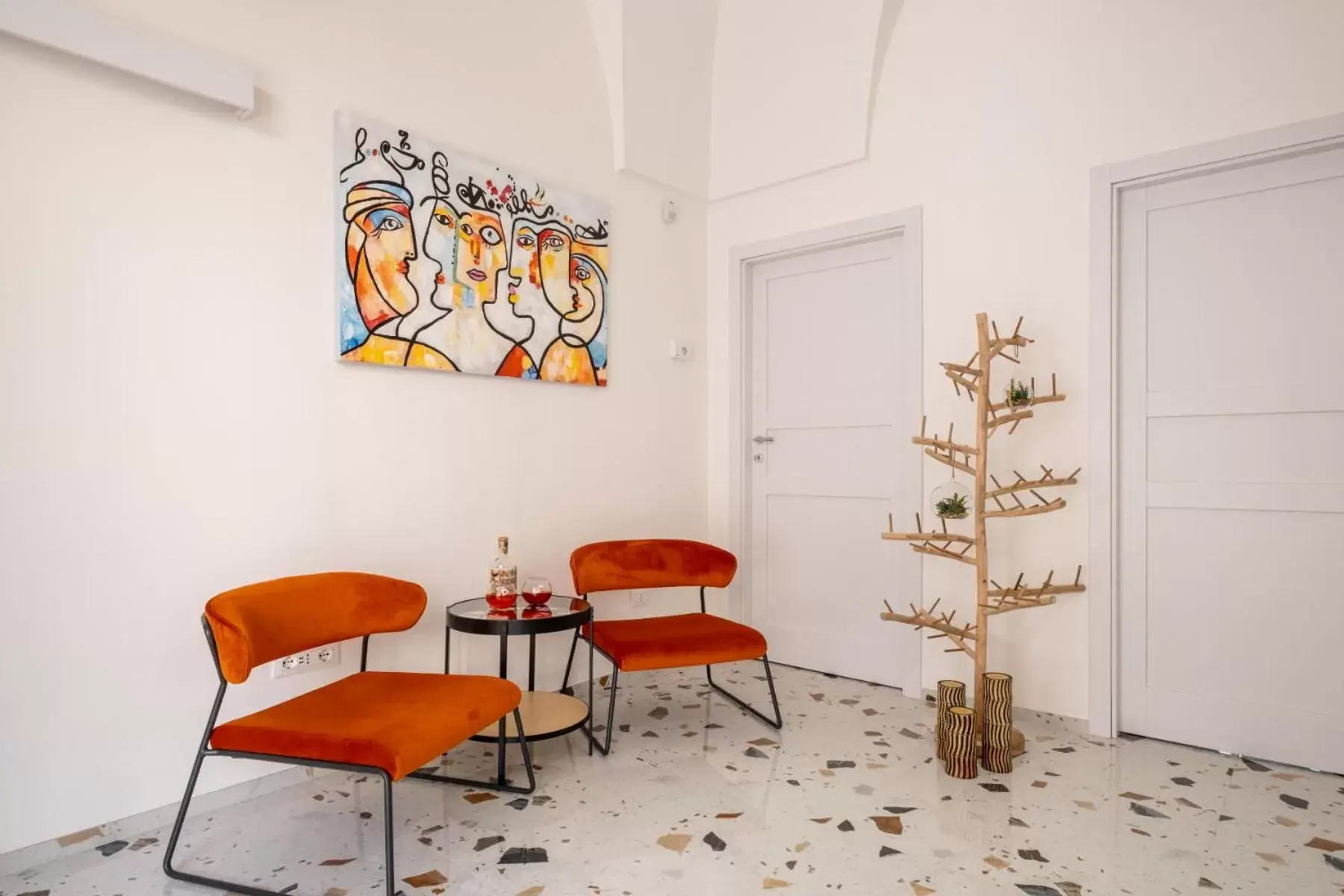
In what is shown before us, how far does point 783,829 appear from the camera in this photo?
230cm

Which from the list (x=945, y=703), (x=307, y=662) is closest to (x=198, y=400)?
(x=307, y=662)

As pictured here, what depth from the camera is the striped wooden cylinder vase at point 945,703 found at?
9.08 feet

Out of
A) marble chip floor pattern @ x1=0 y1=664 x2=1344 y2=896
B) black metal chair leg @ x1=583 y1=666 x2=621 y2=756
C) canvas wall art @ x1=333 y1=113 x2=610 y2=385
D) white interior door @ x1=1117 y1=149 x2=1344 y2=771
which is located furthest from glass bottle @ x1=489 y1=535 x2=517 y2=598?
white interior door @ x1=1117 y1=149 x2=1344 y2=771

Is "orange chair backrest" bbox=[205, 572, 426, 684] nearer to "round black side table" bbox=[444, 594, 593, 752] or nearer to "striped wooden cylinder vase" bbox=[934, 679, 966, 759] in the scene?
"round black side table" bbox=[444, 594, 593, 752]

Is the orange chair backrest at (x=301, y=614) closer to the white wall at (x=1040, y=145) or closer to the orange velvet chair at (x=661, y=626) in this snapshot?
the orange velvet chair at (x=661, y=626)

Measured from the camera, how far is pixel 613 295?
12.5 ft

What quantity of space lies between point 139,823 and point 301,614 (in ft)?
2.45

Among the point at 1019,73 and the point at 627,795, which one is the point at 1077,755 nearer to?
the point at 627,795

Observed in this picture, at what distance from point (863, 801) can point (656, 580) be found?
128cm

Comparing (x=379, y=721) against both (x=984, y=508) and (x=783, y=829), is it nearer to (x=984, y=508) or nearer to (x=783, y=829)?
(x=783, y=829)

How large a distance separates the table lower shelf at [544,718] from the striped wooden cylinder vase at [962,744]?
4.38 ft

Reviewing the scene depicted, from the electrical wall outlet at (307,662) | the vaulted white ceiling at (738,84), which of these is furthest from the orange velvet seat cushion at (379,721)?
the vaulted white ceiling at (738,84)

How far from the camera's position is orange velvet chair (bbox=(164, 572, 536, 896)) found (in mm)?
1904

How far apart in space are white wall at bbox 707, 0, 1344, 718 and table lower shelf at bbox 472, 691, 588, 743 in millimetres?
1660
